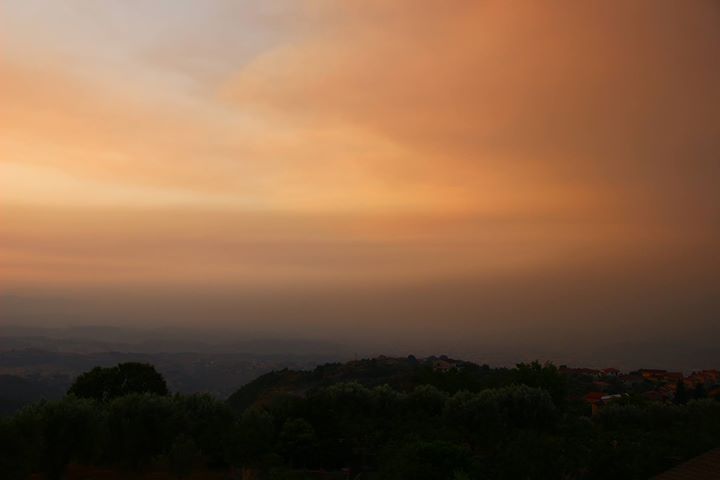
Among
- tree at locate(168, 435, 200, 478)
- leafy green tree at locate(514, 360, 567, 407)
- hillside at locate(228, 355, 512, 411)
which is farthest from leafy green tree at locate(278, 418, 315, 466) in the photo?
Result: hillside at locate(228, 355, 512, 411)

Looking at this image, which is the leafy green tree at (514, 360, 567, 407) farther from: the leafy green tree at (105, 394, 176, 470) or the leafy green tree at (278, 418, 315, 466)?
the leafy green tree at (105, 394, 176, 470)

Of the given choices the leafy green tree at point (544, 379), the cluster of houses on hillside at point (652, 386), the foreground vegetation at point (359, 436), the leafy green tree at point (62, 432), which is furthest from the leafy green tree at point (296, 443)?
the cluster of houses on hillside at point (652, 386)

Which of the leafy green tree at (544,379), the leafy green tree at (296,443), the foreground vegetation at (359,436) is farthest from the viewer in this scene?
the leafy green tree at (544,379)

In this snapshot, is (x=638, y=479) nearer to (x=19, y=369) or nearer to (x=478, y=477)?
(x=478, y=477)

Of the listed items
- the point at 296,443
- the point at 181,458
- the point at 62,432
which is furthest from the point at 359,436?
the point at 62,432

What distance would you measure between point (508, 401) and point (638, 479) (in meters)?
15.1

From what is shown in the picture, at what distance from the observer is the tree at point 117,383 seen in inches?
1672

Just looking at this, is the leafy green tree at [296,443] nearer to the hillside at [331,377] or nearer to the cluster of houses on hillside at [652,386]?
the cluster of houses on hillside at [652,386]

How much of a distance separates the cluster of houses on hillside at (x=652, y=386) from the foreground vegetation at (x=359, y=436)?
93.0ft

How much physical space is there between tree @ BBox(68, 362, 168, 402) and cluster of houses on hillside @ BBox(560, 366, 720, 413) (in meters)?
41.8

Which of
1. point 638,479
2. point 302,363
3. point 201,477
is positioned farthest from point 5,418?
point 302,363

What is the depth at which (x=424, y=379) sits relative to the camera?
184 ft

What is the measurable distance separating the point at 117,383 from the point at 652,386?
82427mm

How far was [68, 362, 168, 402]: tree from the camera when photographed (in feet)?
139
